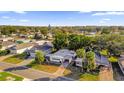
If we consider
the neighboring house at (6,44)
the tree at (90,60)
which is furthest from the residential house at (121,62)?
the neighboring house at (6,44)

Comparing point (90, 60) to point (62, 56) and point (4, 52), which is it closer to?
point (62, 56)

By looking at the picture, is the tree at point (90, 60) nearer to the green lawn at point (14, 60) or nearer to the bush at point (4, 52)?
the green lawn at point (14, 60)

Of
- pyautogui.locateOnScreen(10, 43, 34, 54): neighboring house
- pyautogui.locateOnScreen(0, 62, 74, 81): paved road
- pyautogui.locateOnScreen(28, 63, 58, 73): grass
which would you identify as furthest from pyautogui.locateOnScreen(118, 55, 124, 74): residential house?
pyautogui.locateOnScreen(10, 43, 34, 54): neighboring house

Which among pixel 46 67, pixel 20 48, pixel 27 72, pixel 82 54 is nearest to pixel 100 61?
pixel 82 54

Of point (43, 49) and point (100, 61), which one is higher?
point (43, 49)

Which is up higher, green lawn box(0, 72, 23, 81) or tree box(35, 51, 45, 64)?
tree box(35, 51, 45, 64)

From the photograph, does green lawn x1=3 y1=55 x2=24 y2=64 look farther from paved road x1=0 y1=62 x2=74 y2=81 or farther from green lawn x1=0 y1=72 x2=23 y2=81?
green lawn x1=0 y1=72 x2=23 y2=81
